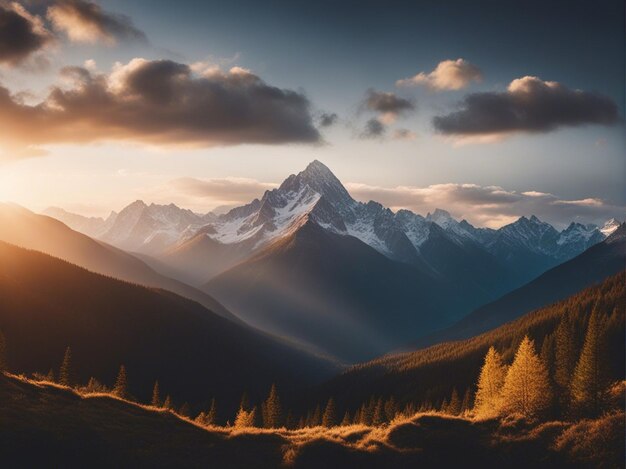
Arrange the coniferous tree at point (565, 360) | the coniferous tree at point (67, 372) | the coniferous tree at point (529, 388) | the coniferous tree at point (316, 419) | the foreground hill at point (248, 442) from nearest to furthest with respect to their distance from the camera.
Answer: the foreground hill at point (248, 442)
the coniferous tree at point (529, 388)
the coniferous tree at point (565, 360)
the coniferous tree at point (67, 372)
the coniferous tree at point (316, 419)

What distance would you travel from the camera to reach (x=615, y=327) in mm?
138375

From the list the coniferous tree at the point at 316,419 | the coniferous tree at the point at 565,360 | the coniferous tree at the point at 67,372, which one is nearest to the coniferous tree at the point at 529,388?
the coniferous tree at the point at 565,360

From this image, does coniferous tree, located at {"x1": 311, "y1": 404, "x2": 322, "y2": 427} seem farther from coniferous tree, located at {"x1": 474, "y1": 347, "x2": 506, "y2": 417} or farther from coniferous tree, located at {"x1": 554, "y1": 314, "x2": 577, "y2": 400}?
coniferous tree, located at {"x1": 554, "y1": 314, "x2": 577, "y2": 400}

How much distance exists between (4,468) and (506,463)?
36435mm

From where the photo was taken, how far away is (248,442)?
39.3m

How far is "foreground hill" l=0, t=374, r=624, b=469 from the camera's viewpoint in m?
33.7

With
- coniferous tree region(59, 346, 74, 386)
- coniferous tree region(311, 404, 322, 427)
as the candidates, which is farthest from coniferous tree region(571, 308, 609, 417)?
coniferous tree region(59, 346, 74, 386)

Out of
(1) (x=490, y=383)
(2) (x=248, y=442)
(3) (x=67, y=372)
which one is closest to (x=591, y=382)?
(1) (x=490, y=383)

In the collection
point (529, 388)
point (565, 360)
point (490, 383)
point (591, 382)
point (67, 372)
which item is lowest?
point (67, 372)

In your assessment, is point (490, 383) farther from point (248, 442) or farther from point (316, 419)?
point (316, 419)

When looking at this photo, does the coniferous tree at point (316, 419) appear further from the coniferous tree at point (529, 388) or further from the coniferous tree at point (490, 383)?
the coniferous tree at point (529, 388)

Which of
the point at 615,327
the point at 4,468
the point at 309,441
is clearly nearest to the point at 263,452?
the point at 309,441

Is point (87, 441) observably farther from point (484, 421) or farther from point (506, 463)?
point (484, 421)

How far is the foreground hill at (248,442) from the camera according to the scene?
33.7 meters
